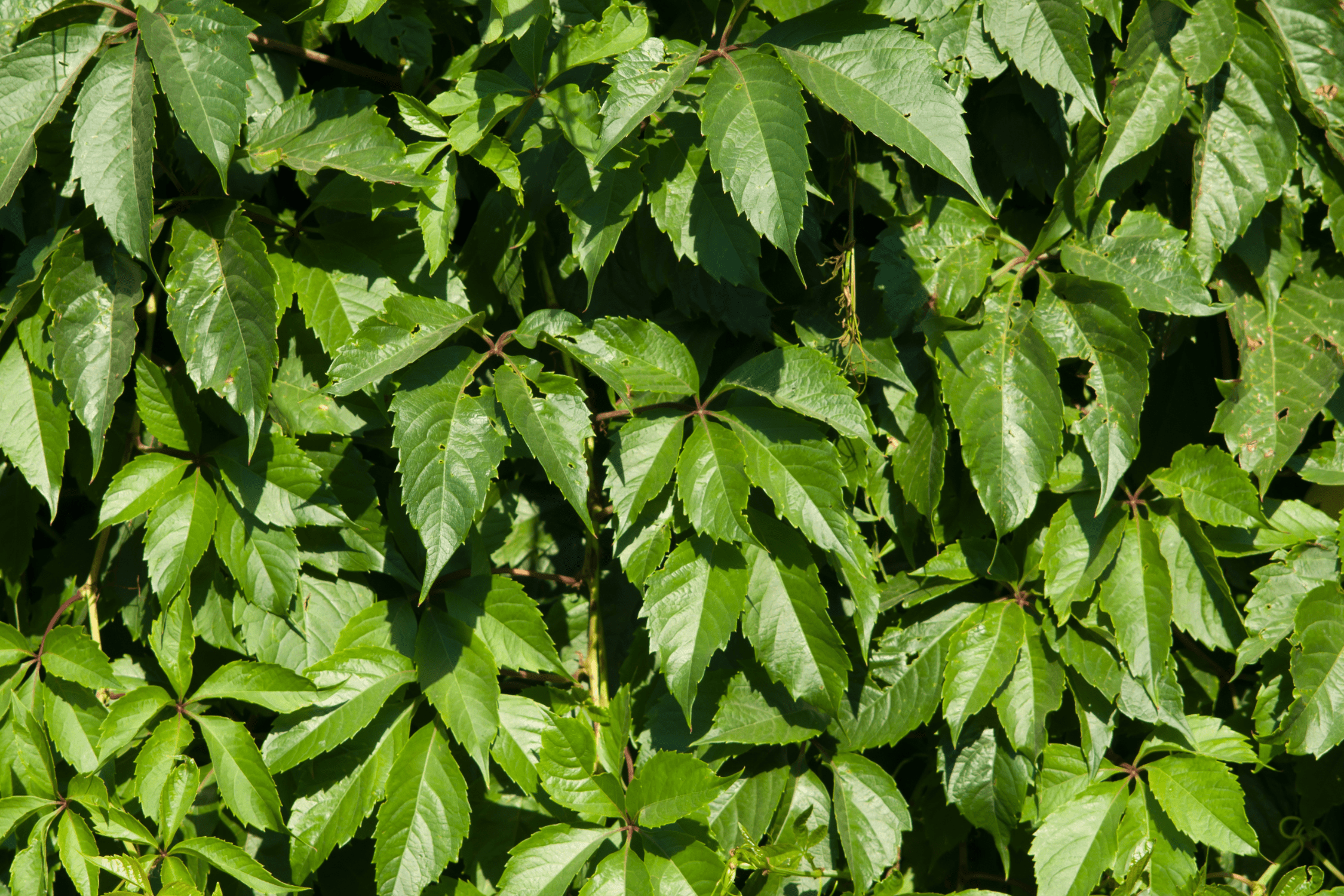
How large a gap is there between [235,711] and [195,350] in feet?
2.35

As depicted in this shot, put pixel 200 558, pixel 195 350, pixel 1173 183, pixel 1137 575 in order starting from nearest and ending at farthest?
pixel 195 350 → pixel 200 558 → pixel 1137 575 → pixel 1173 183

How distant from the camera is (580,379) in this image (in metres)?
1.61

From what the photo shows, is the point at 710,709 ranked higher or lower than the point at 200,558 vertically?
lower

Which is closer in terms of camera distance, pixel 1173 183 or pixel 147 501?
pixel 147 501

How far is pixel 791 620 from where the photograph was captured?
1.48 m

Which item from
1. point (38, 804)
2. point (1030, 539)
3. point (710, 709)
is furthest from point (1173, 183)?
point (38, 804)

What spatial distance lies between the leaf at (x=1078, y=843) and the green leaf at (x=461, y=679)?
1009mm

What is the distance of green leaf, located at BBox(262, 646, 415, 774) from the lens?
55.8 inches

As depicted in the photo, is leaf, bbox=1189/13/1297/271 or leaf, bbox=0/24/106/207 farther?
leaf, bbox=1189/13/1297/271

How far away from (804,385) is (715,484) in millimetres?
209

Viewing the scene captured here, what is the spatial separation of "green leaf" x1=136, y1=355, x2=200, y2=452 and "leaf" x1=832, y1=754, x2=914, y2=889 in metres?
1.26

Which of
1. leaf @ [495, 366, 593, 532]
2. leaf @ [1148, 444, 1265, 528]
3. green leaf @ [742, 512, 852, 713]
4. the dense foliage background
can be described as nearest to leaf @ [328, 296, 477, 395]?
the dense foliage background

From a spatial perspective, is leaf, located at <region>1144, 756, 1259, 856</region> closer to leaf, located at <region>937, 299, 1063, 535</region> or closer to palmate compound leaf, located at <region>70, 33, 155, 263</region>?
leaf, located at <region>937, 299, 1063, 535</region>

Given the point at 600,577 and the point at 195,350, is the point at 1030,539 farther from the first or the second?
the point at 195,350
